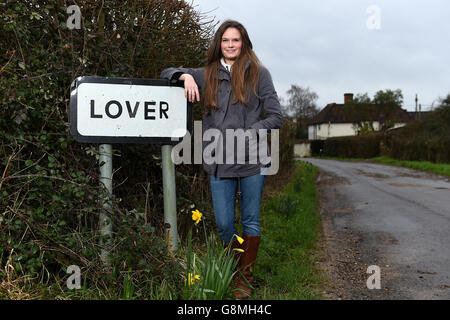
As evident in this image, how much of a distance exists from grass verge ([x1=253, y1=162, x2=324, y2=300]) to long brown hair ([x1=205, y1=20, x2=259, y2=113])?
4.50 ft

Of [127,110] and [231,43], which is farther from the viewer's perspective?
[231,43]

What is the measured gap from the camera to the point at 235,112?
3248 millimetres

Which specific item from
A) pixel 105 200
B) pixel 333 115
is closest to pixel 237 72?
pixel 105 200

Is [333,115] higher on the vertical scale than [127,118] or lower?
higher

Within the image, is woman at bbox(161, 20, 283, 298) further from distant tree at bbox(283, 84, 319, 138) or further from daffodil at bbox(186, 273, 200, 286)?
distant tree at bbox(283, 84, 319, 138)

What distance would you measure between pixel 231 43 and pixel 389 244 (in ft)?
11.6

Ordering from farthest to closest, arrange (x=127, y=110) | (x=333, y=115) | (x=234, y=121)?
(x=333, y=115) < (x=234, y=121) < (x=127, y=110)

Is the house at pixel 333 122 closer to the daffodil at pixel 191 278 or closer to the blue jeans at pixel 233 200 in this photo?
the blue jeans at pixel 233 200

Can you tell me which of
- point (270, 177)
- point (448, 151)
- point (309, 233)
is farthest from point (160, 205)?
point (448, 151)

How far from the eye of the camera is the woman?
10.6ft

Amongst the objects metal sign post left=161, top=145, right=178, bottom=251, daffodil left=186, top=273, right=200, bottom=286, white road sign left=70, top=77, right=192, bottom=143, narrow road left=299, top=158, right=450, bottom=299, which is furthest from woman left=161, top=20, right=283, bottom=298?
narrow road left=299, top=158, right=450, bottom=299

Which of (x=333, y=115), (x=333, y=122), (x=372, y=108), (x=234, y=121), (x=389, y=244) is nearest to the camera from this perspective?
(x=234, y=121)

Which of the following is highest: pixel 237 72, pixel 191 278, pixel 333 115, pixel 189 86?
pixel 333 115

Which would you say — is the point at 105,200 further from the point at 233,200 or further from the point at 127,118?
the point at 233,200
